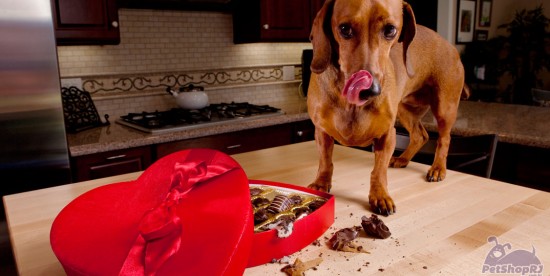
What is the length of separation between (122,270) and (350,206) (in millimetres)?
628

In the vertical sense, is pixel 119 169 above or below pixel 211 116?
below

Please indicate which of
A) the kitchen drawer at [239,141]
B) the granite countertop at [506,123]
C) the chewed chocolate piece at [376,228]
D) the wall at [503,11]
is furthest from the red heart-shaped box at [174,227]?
the wall at [503,11]

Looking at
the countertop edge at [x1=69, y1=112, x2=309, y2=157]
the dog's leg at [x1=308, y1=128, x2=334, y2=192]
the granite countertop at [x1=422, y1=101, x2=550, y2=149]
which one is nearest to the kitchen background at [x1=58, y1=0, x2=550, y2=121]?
the countertop edge at [x1=69, y1=112, x2=309, y2=157]

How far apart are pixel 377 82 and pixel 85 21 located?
2.30m

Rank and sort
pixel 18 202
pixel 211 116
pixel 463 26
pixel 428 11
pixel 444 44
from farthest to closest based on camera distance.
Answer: pixel 463 26
pixel 428 11
pixel 211 116
pixel 444 44
pixel 18 202

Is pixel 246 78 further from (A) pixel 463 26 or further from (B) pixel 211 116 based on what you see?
(A) pixel 463 26

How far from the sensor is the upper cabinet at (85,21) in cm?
237

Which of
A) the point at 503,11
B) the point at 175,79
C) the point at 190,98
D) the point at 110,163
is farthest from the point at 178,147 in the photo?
the point at 503,11

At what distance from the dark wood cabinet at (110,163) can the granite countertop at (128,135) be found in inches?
1.6

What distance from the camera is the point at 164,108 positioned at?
3.13 m

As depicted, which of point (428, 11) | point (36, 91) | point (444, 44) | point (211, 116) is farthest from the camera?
point (428, 11)

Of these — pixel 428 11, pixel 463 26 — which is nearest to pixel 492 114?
pixel 428 11

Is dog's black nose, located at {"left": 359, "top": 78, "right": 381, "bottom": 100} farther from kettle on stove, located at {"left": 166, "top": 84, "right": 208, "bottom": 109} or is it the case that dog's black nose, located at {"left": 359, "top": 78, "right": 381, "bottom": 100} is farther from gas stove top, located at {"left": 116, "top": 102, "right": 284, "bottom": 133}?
kettle on stove, located at {"left": 166, "top": 84, "right": 208, "bottom": 109}

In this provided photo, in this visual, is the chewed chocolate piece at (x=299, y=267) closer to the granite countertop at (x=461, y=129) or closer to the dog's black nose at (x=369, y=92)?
the dog's black nose at (x=369, y=92)
